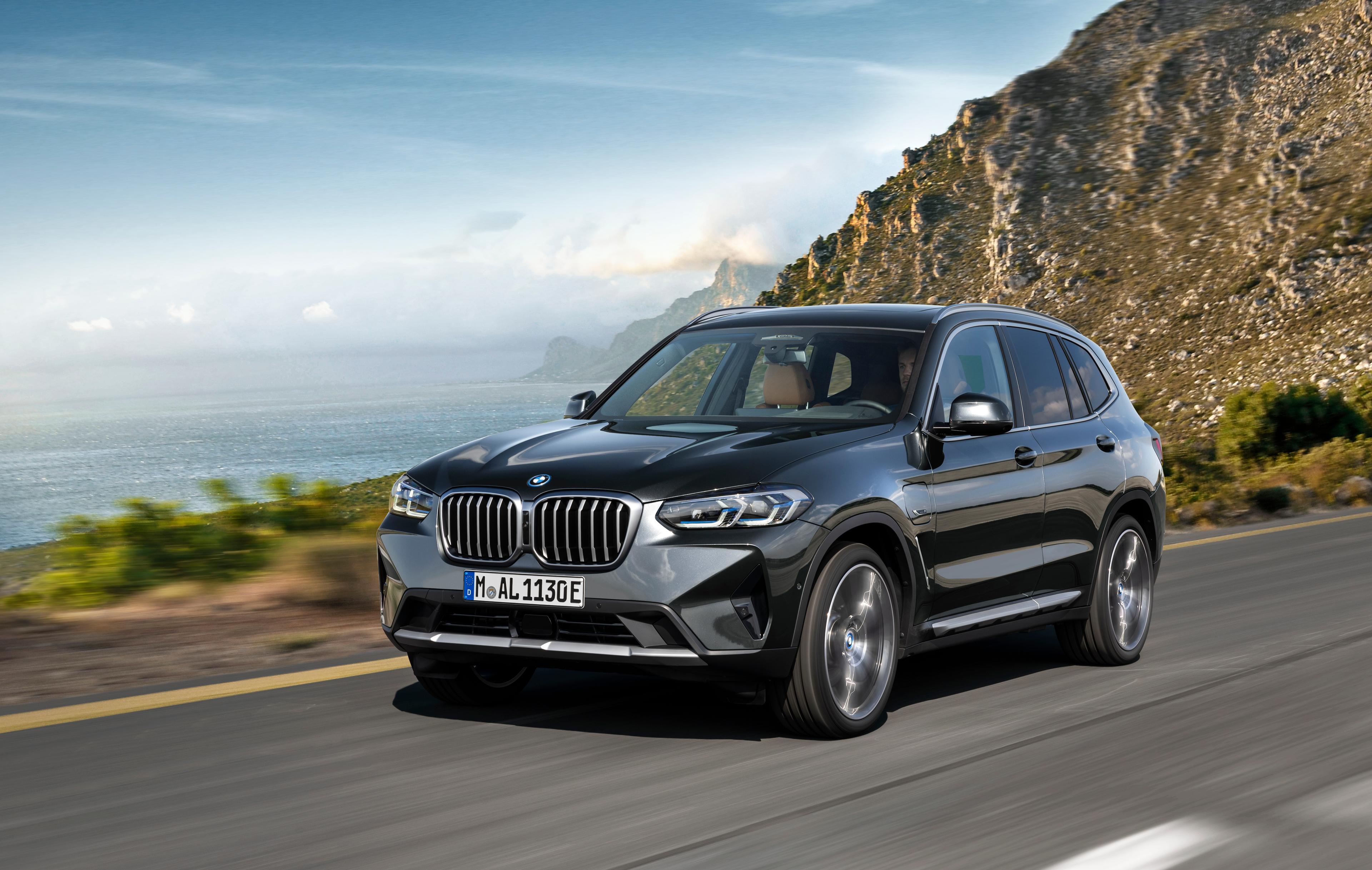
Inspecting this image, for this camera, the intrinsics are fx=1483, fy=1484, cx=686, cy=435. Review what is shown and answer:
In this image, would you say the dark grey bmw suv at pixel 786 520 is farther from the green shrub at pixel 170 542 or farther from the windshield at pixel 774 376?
the green shrub at pixel 170 542

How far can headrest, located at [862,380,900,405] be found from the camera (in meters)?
6.43

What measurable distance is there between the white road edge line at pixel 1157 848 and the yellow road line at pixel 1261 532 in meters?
8.18

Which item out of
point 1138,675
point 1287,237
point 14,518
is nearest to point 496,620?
point 1138,675

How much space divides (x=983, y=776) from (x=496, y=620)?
6.14 ft

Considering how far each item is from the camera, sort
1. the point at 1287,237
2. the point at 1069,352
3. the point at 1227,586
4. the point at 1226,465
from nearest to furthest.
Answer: the point at 1069,352 < the point at 1227,586 < the point at 1226,465 < the point at 1287,237

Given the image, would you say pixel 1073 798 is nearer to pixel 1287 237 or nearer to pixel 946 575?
pixel 946 575

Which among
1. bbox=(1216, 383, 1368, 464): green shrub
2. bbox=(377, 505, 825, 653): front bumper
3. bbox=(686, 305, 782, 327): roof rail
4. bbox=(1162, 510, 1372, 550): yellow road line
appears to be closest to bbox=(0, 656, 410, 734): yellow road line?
bbox=(377, 505, 825, 653): front bumper

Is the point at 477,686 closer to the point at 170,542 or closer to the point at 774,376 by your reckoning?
the point at 774,376

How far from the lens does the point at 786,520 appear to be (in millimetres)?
5395

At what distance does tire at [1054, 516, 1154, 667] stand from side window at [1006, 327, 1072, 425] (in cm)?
75

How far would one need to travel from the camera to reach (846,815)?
4.74 metres

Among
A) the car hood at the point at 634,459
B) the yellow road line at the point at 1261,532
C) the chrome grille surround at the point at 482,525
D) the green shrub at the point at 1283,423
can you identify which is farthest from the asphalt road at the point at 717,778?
the green shrub at the point at 1283,423

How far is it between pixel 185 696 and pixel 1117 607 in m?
4.59

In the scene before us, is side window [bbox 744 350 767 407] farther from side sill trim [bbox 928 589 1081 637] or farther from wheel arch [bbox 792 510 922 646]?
side sill trim [bbox 928 589 1081 637]
